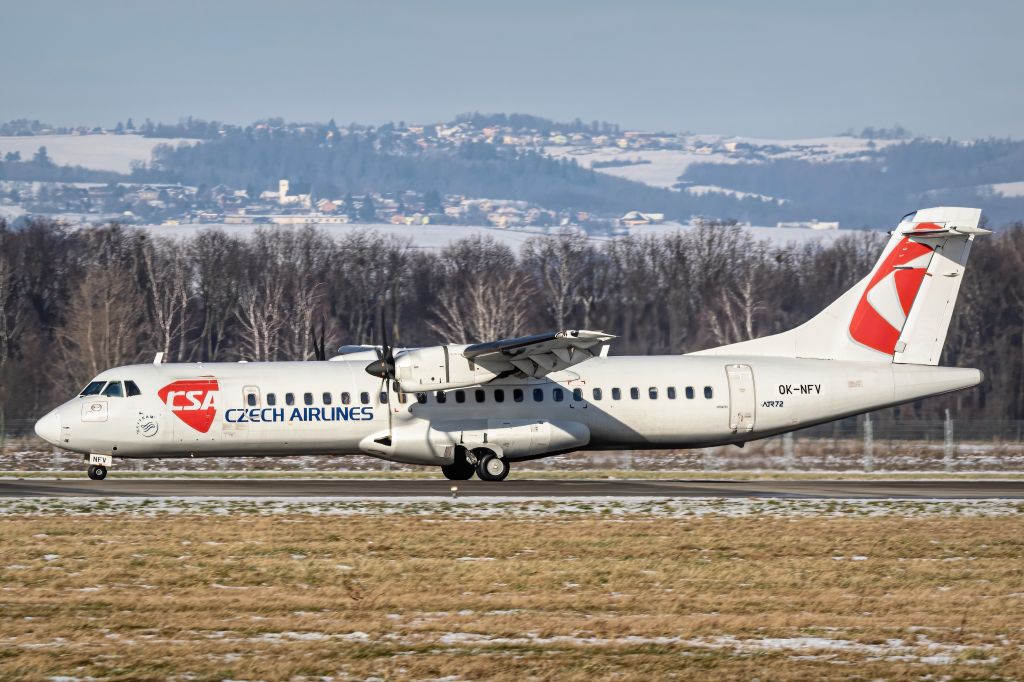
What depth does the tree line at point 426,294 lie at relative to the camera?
68.2m

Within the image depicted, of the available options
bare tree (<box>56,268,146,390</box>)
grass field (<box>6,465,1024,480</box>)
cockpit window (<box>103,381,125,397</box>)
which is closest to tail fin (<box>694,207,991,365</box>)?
grass field (<box>6,465,1024,480</box>)

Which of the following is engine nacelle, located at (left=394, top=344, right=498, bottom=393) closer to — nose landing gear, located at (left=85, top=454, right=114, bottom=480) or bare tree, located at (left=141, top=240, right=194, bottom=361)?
nose landing gear, located at (left=85, top=454, right=114, bottom=480)

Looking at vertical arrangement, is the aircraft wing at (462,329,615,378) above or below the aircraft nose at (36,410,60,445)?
above

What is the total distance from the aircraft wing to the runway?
8.27ft

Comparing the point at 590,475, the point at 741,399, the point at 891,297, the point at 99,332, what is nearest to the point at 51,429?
the point at 590,475

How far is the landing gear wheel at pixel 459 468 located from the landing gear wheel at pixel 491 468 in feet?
1.28

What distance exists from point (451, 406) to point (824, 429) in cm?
2088

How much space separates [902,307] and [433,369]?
11.1m

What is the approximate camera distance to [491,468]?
29891mm

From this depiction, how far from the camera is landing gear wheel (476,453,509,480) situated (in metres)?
29.9

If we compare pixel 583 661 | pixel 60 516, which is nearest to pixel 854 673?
pixel 583 661

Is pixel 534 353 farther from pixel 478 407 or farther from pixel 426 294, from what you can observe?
pixel 426 294

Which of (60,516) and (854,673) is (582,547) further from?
(60,516)

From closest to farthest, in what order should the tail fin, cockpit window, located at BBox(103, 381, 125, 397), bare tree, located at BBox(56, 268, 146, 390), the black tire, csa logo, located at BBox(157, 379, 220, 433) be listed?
1. csa logo, located at BBox(157, 379, 220, 433)
2. cockpit window, located at BBox(103, 381, 125, 397)
3. the black tire
4. the tail fin
5. bare tree, located at BBox(56, 268, 146, 390)
